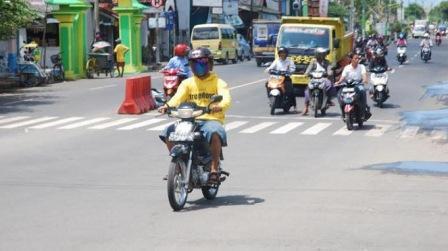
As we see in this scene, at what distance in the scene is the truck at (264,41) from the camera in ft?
171

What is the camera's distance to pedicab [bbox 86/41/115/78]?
38656mm

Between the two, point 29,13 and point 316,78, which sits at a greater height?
point 29,13

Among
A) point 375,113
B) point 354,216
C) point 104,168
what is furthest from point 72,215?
point 375,113

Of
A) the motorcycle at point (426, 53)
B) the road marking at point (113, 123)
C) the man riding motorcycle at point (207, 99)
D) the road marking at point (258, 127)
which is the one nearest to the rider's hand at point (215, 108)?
the man riding motorcycle at point (207, 99)

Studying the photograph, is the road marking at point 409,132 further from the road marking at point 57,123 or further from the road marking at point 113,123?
the road marking at point 57,123

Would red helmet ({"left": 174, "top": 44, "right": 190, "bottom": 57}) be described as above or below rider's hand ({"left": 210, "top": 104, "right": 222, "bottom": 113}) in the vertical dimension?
above

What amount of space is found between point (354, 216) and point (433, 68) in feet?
119

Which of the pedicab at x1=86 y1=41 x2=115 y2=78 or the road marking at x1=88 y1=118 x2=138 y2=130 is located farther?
the pedicab at x1=86 y1=41 x2=115 y2=78

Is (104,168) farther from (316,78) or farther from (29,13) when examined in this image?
(29,13)

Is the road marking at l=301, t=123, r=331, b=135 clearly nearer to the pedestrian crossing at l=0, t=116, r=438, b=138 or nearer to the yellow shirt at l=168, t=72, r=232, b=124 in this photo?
the pedestrian crossing at l=0, t=116, r=438, b=138

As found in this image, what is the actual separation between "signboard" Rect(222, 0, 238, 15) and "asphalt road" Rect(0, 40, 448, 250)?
52.4 m

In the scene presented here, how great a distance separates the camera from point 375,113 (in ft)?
71.4

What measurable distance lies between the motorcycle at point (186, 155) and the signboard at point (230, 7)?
2471 inches

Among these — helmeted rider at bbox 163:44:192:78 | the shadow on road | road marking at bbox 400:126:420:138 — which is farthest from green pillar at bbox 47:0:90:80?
the shadow on road
